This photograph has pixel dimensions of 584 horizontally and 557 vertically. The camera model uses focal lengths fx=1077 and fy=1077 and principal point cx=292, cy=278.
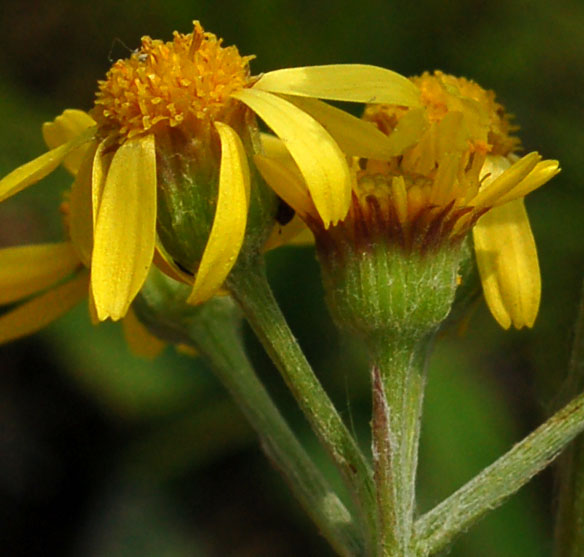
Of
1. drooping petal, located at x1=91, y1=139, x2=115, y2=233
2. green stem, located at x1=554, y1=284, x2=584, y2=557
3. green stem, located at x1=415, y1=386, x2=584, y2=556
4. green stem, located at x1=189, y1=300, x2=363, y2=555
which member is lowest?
green stem, located at x1=554, y1=284, x2=584, y2=557

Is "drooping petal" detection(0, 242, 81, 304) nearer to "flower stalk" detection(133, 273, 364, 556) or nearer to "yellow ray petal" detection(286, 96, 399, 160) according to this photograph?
"flower stalk" detection(133, 273, 364, 556)

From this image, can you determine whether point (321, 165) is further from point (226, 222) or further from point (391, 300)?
point (391, 300)

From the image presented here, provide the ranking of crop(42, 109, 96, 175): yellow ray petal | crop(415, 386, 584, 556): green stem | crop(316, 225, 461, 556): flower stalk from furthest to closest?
crop(42, 109, 96, 175): yellow ray petal < crop(316, 225, 461, 556): flower stalk < crop(415, 386, 584, 556): green stem

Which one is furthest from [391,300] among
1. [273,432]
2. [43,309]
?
[43,309]

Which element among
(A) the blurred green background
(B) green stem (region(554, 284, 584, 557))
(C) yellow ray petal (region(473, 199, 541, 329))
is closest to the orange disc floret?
(C) yellow ray petal (region(473, 199, 541, 329))

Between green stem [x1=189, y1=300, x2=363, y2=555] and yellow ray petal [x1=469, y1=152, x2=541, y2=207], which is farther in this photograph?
green stem [x1=189, y1=300, x2=363, y2=555]

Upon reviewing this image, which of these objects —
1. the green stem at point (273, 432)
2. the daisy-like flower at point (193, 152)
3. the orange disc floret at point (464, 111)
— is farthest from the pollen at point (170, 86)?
the green stem at point (273, 432)

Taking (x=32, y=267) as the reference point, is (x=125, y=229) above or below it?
above
